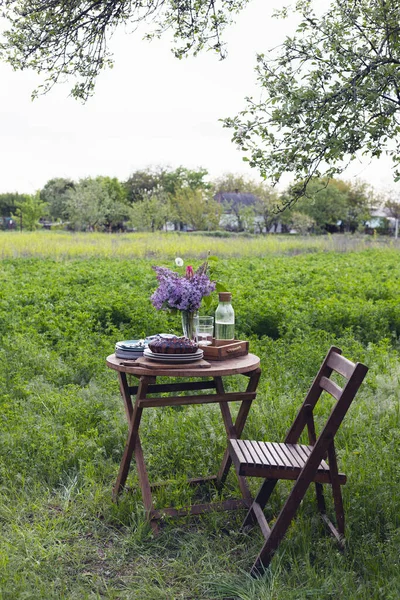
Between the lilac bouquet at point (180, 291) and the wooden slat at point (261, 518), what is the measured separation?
4.24ft

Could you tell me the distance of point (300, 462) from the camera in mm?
3537

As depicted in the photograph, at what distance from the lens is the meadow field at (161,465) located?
340cm

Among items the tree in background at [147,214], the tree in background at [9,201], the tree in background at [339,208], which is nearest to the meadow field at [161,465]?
the tree in background at [147,214]

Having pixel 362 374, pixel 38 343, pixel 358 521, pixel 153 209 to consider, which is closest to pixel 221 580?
pixel 358 521

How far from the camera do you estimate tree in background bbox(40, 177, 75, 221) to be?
61531 mm

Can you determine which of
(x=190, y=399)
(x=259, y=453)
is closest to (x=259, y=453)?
(x=259, y=453)

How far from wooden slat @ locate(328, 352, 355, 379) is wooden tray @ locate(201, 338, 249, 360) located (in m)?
0.71

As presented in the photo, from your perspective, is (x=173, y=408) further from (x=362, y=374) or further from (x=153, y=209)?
(x=153, y=209)

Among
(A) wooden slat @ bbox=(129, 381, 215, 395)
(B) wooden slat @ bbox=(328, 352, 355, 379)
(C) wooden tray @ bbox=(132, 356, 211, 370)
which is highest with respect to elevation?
(B) wooden slat @ bbox=(328, 352, 355, 379)

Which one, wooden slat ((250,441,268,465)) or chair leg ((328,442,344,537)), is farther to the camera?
chair leg ((328,442,344,537))

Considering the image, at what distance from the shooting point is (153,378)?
400 cm

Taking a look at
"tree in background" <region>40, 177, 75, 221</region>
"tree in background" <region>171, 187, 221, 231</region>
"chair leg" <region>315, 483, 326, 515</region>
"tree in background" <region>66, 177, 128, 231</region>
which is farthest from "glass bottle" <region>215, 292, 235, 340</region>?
"tree in background" <region>40, 177, 75, 221</region>

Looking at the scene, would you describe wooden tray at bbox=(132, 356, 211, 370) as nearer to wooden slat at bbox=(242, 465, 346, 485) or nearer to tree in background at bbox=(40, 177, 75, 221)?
wooden slat at bbox=(242, 465, 346, 485)

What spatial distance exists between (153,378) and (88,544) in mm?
1047
